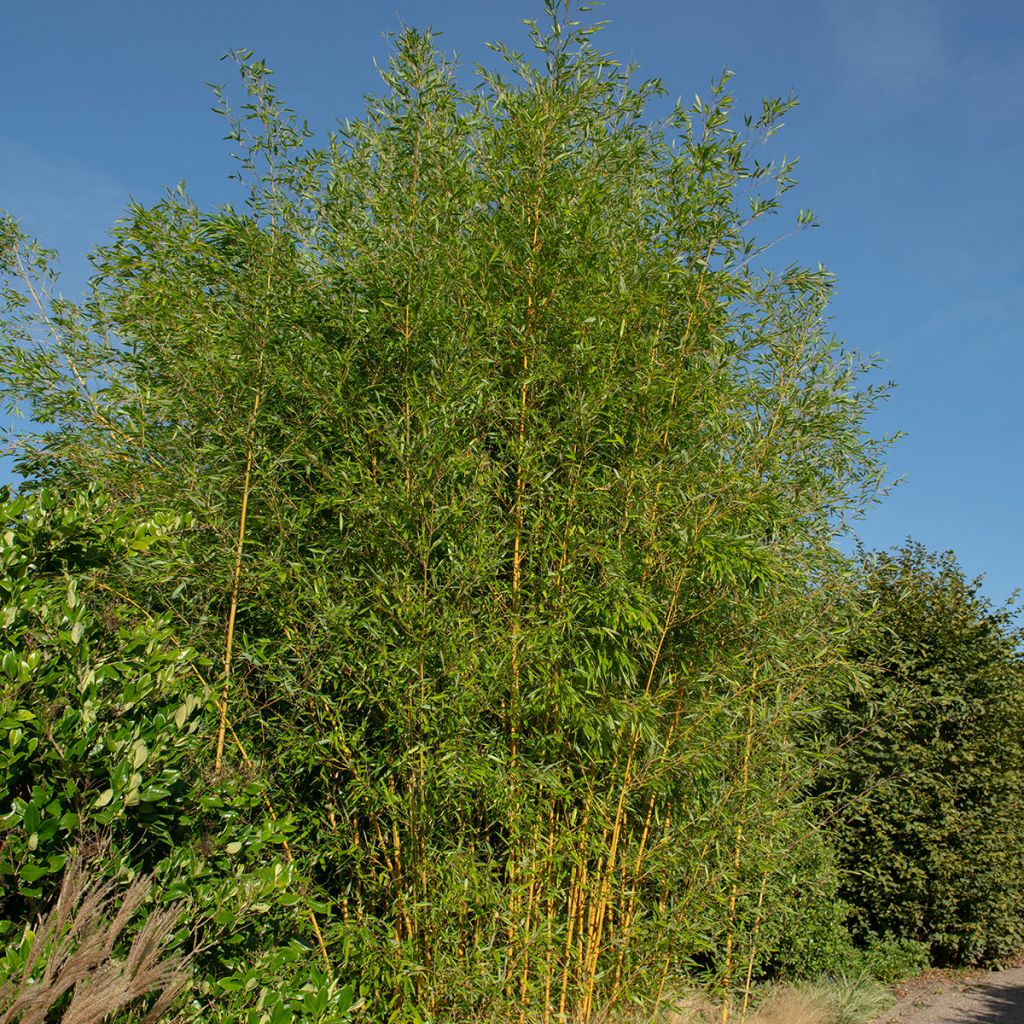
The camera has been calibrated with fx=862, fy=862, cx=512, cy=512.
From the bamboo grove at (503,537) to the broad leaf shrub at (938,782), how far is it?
16.9 feet

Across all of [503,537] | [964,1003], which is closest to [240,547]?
[503,537]

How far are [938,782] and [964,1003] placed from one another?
2074 mm

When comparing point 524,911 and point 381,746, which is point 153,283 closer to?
point 381,746

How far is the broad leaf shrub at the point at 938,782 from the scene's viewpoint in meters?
8.95

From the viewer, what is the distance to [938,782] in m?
9.19

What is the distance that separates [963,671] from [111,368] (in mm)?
9039

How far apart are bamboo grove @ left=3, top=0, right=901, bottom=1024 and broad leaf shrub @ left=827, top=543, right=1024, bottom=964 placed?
16.9 ft

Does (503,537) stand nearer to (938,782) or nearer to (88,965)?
(88,965)

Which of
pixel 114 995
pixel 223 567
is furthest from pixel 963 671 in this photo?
pixel 114 995

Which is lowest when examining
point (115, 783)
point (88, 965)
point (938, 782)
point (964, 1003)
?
point (964, 1003)

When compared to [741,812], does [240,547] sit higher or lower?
higher

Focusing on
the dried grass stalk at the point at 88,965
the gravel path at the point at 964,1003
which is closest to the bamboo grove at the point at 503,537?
the dried grass stalk at the point at 88,965

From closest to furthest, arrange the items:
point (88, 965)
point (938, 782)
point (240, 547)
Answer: point (88, 965) < point (240, 547) < point (938, 782)

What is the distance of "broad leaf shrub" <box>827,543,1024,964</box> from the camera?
8.95 m
